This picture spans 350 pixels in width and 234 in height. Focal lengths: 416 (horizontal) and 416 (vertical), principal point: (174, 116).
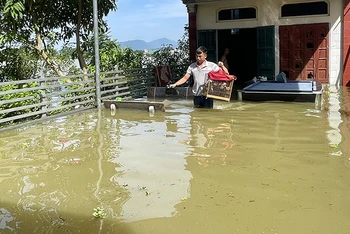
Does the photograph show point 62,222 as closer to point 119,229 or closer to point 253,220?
point 119,229

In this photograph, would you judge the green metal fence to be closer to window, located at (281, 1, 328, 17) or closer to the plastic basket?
the plastic basket

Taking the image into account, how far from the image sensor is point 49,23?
12.2 m

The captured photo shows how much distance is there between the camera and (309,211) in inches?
153

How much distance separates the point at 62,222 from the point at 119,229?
0.56m

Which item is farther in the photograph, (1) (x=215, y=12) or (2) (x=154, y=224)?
(1) (x=215, y=12)

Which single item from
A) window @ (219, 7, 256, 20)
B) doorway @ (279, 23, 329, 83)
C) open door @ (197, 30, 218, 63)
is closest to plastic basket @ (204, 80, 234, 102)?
doorway @ (279, 23, 329, 83)

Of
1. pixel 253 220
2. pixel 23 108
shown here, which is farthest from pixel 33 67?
pixel 253 220

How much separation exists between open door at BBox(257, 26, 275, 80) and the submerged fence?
13.7 feet

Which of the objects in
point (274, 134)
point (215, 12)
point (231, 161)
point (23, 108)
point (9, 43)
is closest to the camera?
point (231, 161)

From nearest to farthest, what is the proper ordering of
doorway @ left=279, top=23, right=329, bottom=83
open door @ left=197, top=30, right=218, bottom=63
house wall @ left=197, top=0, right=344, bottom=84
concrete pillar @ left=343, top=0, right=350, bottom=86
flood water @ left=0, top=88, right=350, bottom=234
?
flood water @ left=0, top=88, right=350, bottom=234 < concrete pillar @ left=343, top=0, right=350, bottom=86 < house wall @ left=197, top=0, right=344, bottom=84 < doorway @ left=279, top=23, right=329, bottom=83 < open door @ left=197, top=30, right=218, bottom=63

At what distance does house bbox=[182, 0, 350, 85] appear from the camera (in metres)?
14.1

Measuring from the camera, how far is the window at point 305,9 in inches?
559

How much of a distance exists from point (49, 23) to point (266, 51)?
7.66 meters

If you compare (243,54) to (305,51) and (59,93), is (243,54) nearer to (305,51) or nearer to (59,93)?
(305,51)
